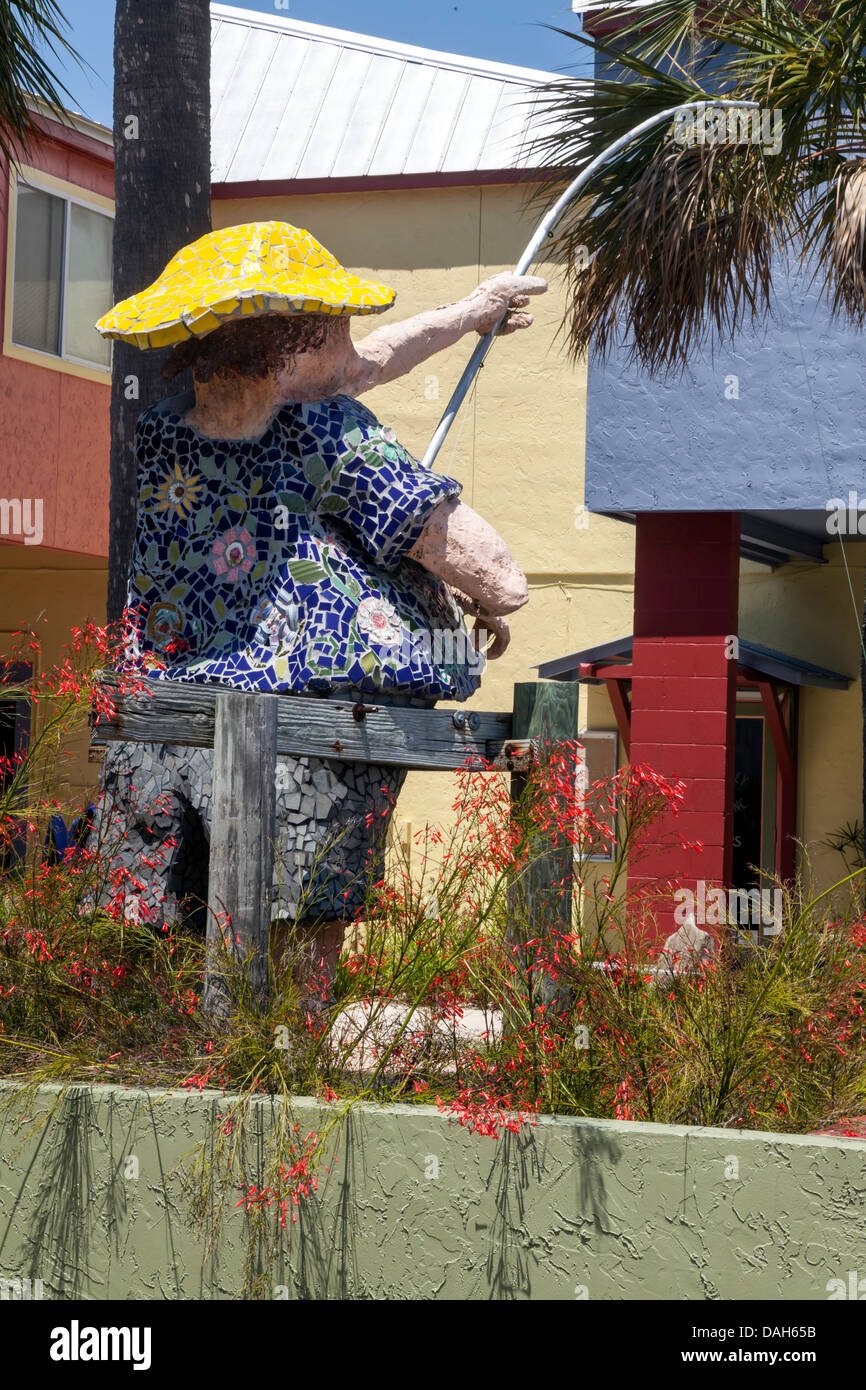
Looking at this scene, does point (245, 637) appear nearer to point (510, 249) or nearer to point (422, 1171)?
point (422, 1171)

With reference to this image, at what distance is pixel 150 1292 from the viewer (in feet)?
13.1

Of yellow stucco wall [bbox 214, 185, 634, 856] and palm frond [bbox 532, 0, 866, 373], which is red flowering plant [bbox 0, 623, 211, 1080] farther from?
yellow stucco wall [bbox 214, 185, 634, 856]

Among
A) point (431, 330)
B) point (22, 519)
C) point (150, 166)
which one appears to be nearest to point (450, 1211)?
point (431, 330)

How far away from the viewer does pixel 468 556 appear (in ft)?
15.0

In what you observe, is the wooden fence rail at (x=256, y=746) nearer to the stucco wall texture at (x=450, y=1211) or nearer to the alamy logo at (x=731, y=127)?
the stucco wall texture at (x=450, y=1211)

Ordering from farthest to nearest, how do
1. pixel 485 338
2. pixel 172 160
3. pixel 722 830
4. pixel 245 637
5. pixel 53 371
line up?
pixel 53 371 → pixel 722 830 → pixel 172 160 → pixel 485 338 → pixel 245 637

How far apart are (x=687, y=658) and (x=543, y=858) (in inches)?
241

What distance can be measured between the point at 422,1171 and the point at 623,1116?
1.64 feet

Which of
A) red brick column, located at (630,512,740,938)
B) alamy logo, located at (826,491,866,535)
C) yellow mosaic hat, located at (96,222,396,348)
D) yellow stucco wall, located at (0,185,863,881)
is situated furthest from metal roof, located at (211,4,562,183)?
yellow mosaic hat, located at (96,222,396,348)

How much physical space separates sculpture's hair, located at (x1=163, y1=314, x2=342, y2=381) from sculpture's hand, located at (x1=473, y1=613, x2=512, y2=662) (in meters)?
0.94

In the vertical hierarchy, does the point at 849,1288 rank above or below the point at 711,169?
below

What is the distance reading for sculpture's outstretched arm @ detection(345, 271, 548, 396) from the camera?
4.82 m

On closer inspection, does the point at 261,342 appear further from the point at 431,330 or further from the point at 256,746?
the point at 256,746
